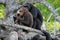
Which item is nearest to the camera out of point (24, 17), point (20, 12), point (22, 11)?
point (20, 12)

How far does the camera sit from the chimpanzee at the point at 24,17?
8297mm

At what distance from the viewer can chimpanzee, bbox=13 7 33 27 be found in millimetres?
8297

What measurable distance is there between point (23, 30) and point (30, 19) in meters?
2.05

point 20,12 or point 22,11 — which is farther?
point 22,11

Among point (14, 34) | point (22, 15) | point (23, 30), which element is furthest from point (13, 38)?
point (22, 15)

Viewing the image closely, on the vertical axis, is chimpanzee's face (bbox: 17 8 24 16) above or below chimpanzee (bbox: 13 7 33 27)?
above

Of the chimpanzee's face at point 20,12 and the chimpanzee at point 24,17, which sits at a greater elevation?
the chimpanzee's face at point 20,12

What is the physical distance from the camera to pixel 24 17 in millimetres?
8656

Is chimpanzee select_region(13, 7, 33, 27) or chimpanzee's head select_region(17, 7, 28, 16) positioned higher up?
chimpanzee's head select_region(17, 7, 28, 16)

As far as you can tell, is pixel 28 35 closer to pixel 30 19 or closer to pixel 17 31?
pixel 17 31

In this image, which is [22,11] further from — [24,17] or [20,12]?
[24,17]

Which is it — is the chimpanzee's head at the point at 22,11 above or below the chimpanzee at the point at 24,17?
above

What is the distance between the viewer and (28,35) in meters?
6.85

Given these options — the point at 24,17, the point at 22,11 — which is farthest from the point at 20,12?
the point at 24,17
